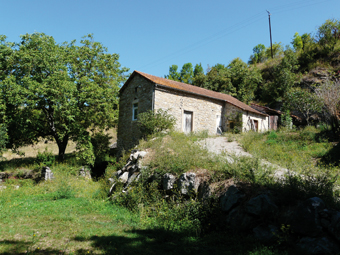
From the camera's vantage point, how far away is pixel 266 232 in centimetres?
444

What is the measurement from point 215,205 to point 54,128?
1555 cm

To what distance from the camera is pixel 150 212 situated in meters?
6.86

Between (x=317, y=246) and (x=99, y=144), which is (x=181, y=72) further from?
(x=317, y=246)

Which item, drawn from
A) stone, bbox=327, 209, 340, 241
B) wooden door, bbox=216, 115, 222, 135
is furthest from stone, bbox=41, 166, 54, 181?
stone, bbox=327, 209, 340, 241

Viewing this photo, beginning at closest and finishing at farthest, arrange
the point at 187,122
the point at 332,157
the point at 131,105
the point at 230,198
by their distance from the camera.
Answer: the point at 230,198 → the point at 332,157 → the point at 187,122 → the point at 131,105

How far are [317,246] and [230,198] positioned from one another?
1979mm

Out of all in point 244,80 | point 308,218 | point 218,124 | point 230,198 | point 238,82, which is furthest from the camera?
point 238,82

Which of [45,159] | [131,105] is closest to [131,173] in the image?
[131,105]

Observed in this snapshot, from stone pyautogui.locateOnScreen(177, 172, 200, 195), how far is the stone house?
891 cm

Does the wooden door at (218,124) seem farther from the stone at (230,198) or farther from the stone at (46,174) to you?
the stone at (230,198)

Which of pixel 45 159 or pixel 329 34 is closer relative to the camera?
pixel 45 159

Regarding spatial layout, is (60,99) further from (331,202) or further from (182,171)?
(331,202)

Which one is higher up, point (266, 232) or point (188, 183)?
point (188, 183)

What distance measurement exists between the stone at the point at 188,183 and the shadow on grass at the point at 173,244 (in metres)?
1.46
